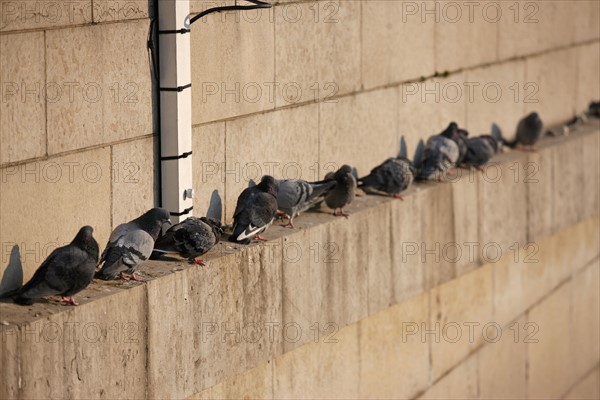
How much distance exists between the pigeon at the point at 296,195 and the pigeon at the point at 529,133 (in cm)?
511

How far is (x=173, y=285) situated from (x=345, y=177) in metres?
2.91

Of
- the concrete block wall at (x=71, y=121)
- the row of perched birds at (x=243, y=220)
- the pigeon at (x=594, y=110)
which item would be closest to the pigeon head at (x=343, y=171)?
the row of perched birds at (x=243, y=220)

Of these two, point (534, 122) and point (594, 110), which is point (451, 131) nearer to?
point (534, 122)

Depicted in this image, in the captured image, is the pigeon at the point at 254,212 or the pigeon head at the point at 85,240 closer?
the pigeon head at the point at 85,240

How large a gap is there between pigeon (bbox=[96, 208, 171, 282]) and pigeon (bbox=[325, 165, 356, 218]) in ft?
8.43

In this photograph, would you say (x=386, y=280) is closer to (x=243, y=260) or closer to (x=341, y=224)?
(x=341, y=224)

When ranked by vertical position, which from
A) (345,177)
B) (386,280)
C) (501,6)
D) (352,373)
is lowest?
(352,373)

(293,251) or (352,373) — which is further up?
(293,251)

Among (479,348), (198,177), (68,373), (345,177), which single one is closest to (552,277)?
(479,348)

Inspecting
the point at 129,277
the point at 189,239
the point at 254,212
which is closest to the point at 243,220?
the point at 254,212

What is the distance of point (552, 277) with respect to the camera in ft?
57.9

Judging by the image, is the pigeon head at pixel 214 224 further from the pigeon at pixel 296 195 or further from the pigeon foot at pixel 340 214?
the pigeon foot at pixel 340 214

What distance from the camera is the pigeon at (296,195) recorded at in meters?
11.3

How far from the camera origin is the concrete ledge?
27.8ft
